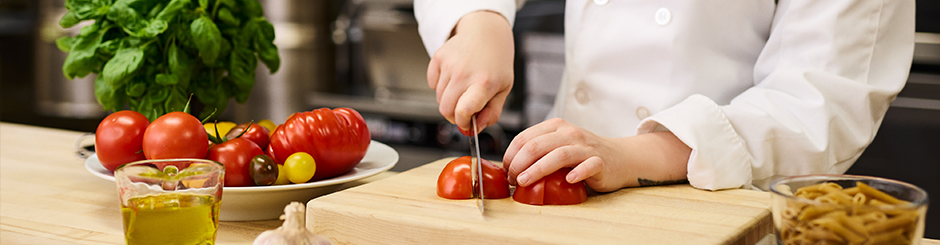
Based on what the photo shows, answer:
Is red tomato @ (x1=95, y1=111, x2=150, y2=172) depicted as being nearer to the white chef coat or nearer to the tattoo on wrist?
the white chef coat

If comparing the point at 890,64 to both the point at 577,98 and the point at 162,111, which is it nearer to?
the point at 577,98

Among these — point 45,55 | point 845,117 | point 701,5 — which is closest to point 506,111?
point 701,5

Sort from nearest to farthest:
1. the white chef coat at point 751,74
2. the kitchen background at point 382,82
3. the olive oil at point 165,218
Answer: the olive oil at point 165,218, the white chef coat at point 751,74, the kitchen background at point 382,82

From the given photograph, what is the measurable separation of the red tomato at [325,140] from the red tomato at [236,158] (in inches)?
1.9

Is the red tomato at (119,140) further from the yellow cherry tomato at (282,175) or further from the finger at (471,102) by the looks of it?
the finger at (471,102)

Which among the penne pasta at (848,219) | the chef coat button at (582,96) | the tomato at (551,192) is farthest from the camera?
the chef coat button at (582,96)

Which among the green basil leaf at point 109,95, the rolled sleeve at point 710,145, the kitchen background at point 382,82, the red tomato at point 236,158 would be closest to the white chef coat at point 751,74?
the rolled sleeve at point 710,145

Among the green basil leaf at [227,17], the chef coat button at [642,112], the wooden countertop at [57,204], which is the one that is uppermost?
the green basil leaf at [227,17]

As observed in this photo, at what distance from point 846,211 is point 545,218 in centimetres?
26

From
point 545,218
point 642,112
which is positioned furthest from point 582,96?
point 545,218

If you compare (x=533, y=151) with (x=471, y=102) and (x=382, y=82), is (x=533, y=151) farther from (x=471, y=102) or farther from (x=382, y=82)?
(x=382, y=82)

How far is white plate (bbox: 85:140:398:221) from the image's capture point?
29.2 inches

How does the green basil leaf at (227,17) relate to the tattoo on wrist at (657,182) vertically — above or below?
above

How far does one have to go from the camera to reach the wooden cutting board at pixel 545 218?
0.61 metres
